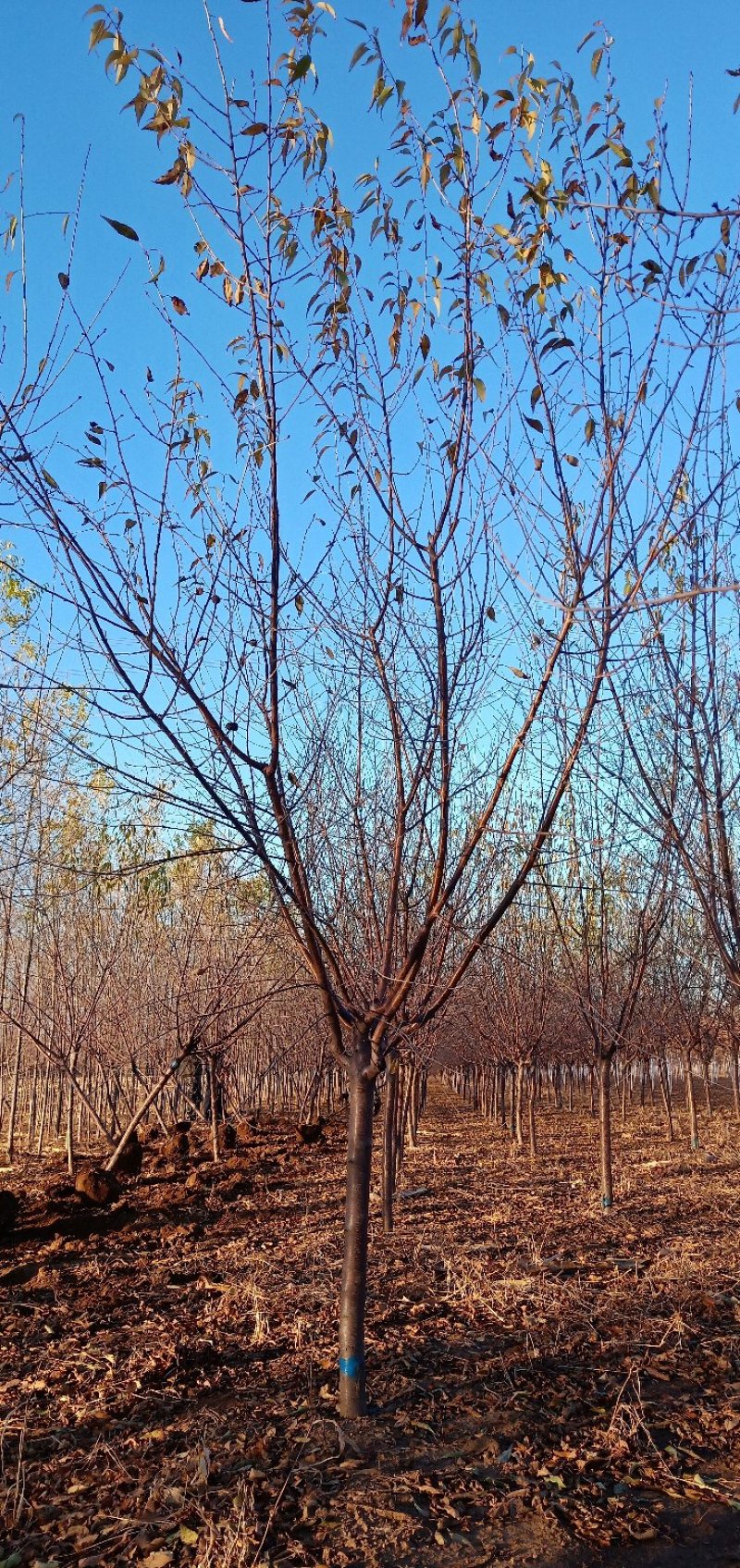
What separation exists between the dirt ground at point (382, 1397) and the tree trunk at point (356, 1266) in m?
0.14

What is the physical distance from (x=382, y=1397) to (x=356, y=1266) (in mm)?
693

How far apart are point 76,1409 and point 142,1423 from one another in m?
0.39

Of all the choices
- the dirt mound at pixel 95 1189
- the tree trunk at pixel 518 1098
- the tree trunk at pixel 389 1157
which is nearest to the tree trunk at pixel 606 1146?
the tree trunk at pixel 389 1157

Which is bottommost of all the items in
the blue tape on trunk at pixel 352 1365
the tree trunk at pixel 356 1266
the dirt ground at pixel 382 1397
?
the dirt ground at pixel 382 1397

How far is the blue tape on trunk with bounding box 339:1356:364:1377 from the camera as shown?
3932 millimetres

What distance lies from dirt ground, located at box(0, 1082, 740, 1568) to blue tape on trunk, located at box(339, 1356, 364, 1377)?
0.62 ft

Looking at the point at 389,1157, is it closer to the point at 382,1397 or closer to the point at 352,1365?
the point at 382,1397

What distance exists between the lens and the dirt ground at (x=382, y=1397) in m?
3.23

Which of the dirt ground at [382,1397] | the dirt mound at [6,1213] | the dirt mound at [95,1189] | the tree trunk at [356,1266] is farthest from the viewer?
the dirt mound at [95,1189]

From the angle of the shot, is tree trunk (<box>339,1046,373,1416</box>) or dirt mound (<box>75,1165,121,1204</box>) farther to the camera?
dirt mound (<box>75,1165,121,1204</box>)

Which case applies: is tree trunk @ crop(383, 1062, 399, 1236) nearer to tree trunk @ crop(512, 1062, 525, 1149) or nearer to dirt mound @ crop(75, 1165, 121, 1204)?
dirt mound @ crop(75, 1165, 121, 1204)

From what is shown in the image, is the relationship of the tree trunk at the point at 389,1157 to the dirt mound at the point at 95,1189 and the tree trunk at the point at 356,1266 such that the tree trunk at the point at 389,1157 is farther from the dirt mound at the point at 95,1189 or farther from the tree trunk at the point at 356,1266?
the tree trunk at the point at 356,1266

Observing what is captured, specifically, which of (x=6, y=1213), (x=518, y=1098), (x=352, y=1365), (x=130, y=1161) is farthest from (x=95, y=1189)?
(x=518, y=1098)

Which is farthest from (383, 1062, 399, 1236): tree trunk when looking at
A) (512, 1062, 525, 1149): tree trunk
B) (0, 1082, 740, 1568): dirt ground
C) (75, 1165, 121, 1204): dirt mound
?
(512, 1062, 525, 1149): tree trunk
